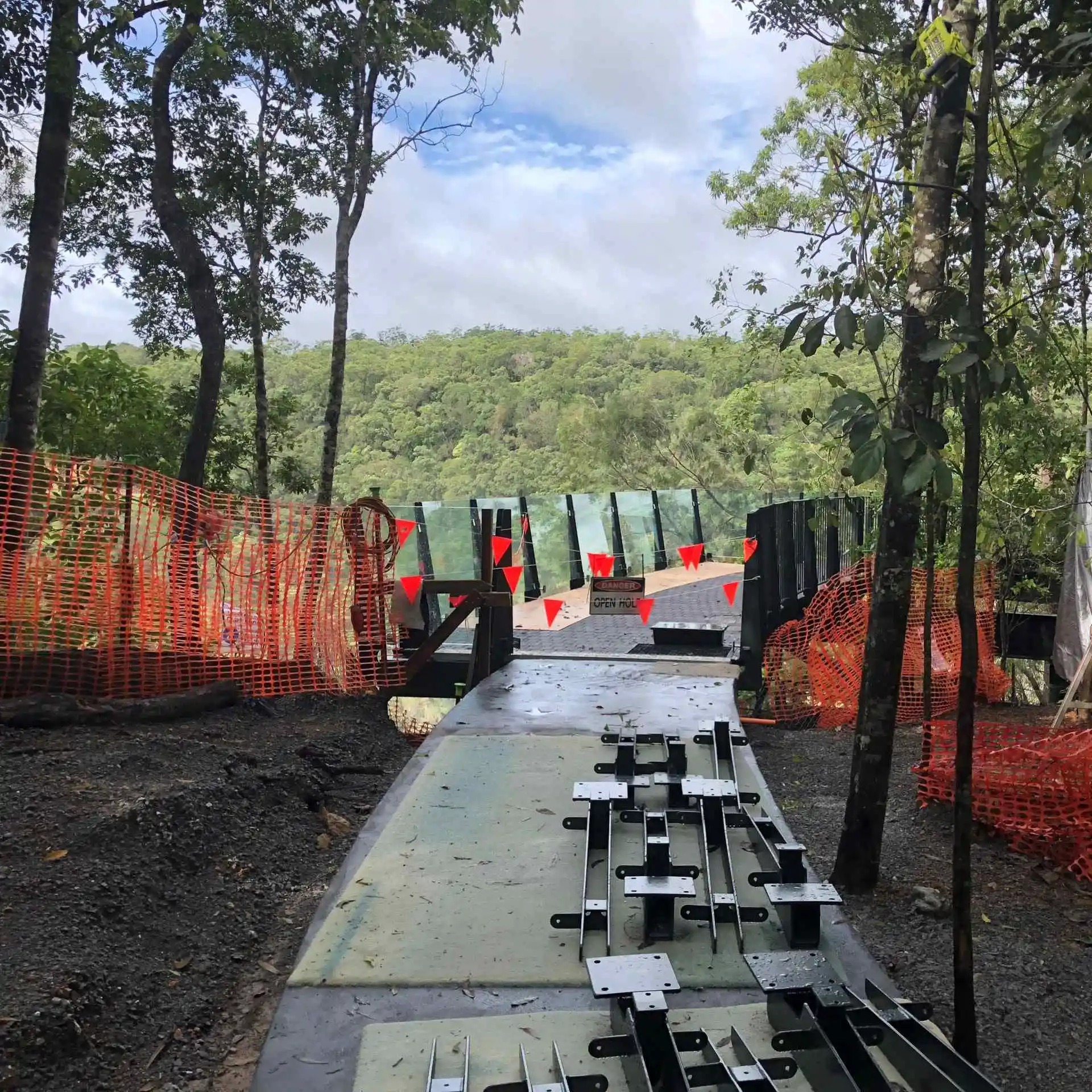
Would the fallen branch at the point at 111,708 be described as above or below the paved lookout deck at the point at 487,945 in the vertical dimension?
above

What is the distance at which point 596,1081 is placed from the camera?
7.30ft

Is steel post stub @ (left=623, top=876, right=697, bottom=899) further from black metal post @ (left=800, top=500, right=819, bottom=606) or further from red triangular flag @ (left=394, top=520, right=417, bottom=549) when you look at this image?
black metal post @ (left=800, top=500, right=819, bottom=606)

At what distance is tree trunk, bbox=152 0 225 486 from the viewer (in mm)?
10602

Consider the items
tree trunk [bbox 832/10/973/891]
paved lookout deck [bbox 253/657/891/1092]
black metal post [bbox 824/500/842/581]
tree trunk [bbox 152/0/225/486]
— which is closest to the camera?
paved lookout deck [bbox 253/657/891/1092]

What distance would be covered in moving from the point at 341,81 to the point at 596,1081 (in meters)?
13.0

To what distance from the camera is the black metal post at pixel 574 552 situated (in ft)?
49.3

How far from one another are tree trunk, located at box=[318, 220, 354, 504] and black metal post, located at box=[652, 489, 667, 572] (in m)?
7.29

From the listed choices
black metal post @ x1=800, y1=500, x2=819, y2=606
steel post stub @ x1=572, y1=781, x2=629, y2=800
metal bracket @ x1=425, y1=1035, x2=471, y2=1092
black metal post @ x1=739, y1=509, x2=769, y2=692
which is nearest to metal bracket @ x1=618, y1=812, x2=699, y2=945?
steel post stub @ x1=572, y1=781, x2=629, y2=800

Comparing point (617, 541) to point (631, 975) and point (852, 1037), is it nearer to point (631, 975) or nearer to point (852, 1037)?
point (631, 975)

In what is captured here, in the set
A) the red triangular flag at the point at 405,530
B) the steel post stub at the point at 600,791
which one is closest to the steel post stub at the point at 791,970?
the steel post stub at the point at 600,791

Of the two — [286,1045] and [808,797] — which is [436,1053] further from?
[808,797]

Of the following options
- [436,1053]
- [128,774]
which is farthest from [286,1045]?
[128,774]

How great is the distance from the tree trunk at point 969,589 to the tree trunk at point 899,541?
53 centimetres

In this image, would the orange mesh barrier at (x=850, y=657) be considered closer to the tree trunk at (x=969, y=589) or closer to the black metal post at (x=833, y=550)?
the black metal post at (x=833, y=550)
